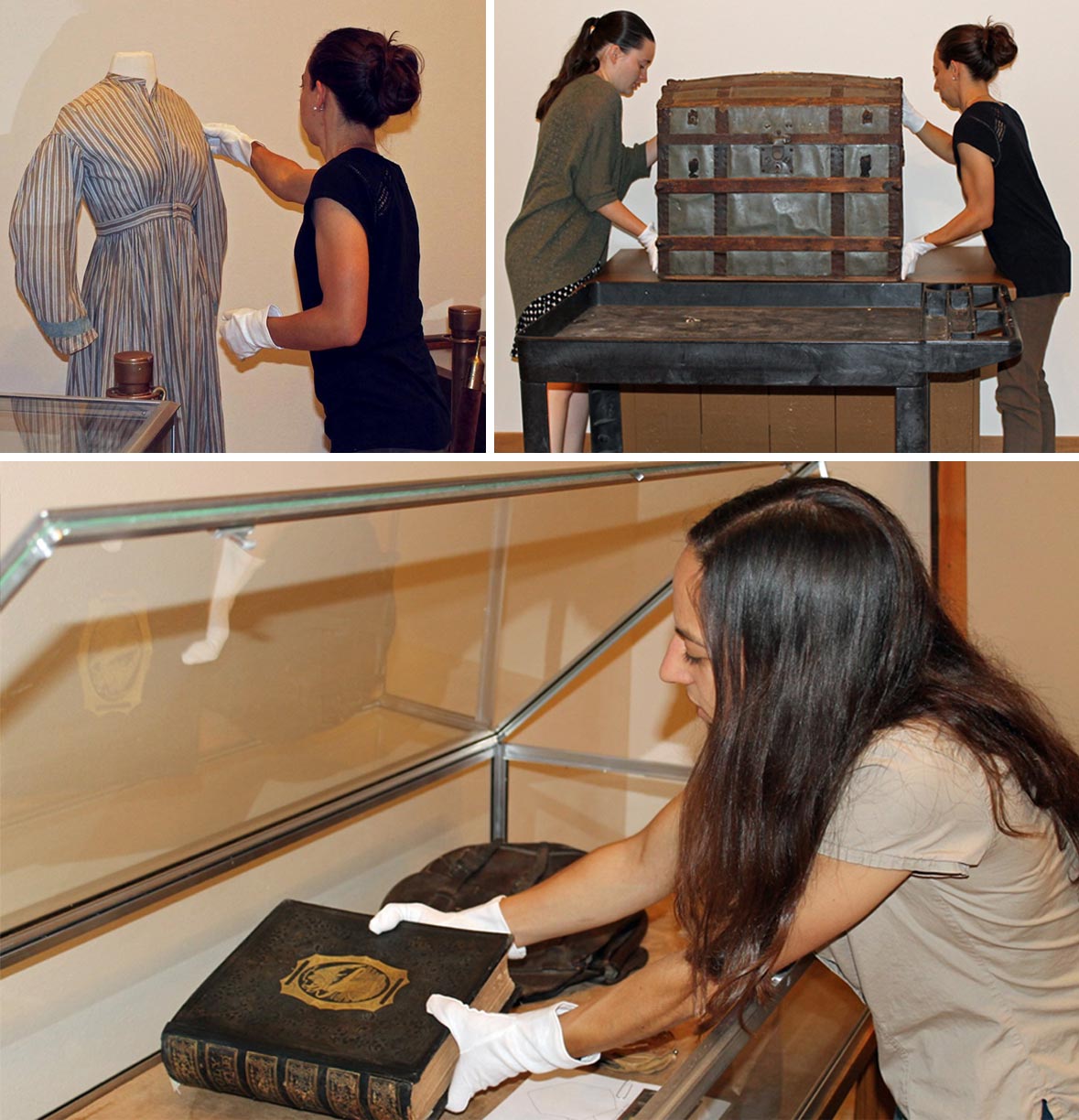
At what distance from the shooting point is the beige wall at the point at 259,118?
1.81 metres

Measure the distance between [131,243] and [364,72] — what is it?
0.45 meters

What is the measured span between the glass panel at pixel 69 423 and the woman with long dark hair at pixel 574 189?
4.32ft

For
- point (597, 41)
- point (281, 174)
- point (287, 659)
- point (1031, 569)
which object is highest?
point (597, 41)

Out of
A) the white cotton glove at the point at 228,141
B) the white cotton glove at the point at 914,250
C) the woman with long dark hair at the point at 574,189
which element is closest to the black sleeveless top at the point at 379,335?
the white cotton glove at the point at 228,141

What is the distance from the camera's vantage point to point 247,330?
1.88m

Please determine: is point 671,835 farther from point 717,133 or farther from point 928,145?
point 928,145

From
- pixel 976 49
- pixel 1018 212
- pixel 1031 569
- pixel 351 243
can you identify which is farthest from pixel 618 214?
pixel 1031 569

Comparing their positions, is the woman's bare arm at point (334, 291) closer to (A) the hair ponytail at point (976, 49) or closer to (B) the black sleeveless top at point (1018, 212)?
(B) the black sleeveless top at point (1018, 212)

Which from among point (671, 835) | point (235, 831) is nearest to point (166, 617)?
point (235, 831)

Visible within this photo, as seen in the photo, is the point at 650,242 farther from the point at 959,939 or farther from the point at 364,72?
the point at 959,939

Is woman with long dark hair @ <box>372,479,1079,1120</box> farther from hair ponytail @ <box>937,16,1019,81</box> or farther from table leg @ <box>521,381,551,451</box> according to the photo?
hair ponytail @ <box>937,16,1019,81</box>

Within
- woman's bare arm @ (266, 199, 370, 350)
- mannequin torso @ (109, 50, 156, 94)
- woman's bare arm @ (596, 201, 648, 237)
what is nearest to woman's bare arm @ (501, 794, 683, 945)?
woman's bare arm @ (266, 199, 370, 350)

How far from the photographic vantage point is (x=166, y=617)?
1.08m

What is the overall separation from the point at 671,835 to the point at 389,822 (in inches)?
29.1
